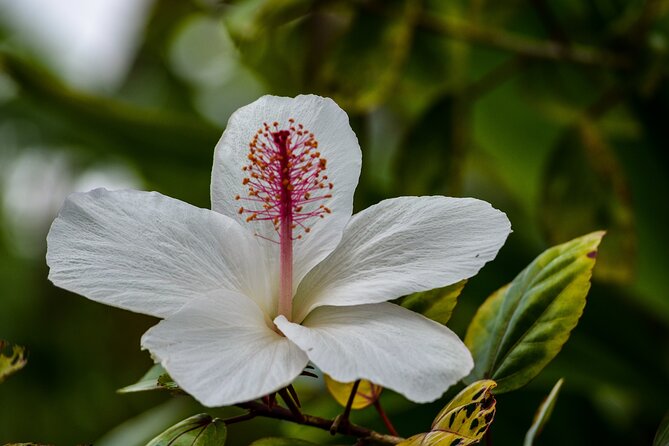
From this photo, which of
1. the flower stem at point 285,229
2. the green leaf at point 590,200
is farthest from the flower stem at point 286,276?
the green leaf at point 590,200

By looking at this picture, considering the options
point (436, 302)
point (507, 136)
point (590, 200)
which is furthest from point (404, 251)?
point (507, 136)

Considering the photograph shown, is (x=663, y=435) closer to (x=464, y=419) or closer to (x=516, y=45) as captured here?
(x=464, y=419)

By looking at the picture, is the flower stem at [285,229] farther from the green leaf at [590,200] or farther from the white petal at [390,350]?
the green leaf at [590,200]

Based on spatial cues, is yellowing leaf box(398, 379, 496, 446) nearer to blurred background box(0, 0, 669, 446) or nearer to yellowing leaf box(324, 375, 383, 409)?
yellowing leaf box(324, 375, 383, 409)

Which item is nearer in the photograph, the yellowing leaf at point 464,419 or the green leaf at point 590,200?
the yellowing leaf at point 464,419

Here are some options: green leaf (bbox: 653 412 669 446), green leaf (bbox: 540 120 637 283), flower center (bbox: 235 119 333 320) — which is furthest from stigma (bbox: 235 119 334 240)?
green leaf (bbox: 540 120 637 283)

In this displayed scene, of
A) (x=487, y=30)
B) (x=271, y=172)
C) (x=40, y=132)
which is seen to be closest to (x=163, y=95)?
(x=40, y=132)
